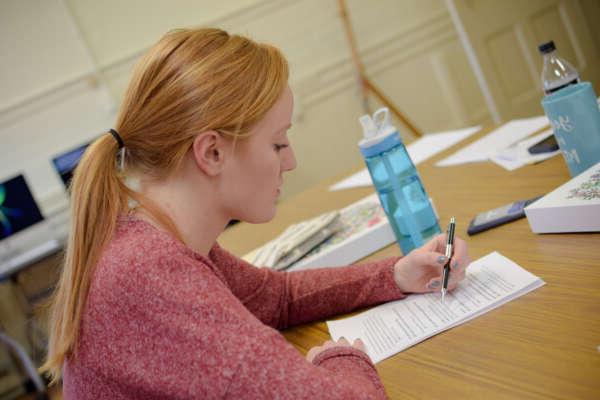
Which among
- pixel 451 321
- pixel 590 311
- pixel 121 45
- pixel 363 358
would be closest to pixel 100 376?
pixel 363 358

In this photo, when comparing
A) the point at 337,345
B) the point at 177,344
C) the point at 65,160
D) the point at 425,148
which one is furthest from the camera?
the point at 65,160

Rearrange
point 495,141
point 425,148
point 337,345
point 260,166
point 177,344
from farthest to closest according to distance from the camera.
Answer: point 425,148 < point 495,141 < point 260,166 < point 337,345 < point 177,344

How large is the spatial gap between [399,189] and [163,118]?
0.46m

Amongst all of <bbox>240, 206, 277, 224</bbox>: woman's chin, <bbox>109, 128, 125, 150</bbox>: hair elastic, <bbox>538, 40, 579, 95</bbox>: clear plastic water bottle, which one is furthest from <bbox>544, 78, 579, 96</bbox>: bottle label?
<bbox>109, 128, 125, 150</bbox>: hair elastic

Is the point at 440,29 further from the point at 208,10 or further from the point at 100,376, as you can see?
the point at 100,376

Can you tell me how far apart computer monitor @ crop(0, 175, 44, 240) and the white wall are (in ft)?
0.96

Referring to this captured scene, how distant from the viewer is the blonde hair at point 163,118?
821 millimetres

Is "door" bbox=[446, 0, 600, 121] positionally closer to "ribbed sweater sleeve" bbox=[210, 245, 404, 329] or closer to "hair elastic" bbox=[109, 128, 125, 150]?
"ribbed sweater sleeve" bbox=[210, 245, 404, 329]

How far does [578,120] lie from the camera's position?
0.96m

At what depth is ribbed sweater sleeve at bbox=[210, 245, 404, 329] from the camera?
0.99 meters

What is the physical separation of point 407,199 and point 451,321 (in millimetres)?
332

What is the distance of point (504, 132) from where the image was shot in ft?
5.41

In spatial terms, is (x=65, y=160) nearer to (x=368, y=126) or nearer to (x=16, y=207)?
(x=16, y=207)

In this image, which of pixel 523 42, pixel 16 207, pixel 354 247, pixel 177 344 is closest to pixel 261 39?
pixel 523 42
